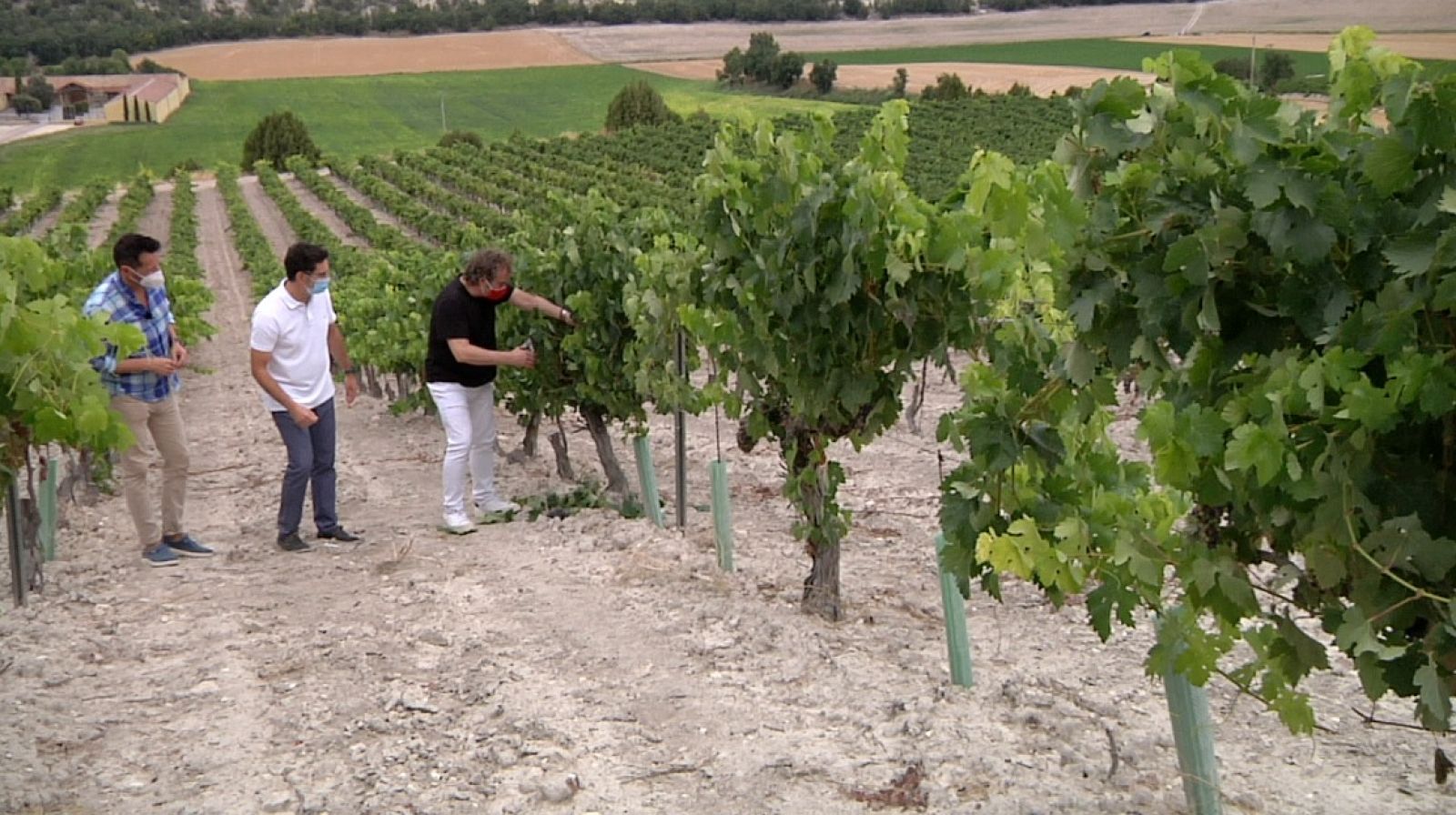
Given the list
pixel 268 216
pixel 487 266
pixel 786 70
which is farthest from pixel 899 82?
pixel 487 266

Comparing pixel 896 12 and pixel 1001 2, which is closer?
pixel 1001 2

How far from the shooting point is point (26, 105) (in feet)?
255

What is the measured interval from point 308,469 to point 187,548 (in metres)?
0.72

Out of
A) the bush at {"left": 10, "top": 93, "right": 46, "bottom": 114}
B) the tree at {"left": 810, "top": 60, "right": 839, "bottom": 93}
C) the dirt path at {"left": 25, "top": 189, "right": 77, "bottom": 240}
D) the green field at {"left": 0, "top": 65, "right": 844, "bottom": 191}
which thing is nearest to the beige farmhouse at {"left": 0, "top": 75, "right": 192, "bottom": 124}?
the green field at {"left": 0, "top": 65, "right": 844, "bottom": 191}

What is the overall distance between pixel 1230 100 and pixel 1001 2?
78090mm

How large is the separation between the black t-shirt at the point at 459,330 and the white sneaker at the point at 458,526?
692 mm

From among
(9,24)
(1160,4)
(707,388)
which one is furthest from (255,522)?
(9,24)

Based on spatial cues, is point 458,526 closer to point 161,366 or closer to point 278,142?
point 161,366

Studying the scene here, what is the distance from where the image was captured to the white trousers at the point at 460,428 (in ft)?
25.6

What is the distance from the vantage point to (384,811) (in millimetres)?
4645

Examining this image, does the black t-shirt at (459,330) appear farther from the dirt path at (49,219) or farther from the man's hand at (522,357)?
the dirt path at (49,219)

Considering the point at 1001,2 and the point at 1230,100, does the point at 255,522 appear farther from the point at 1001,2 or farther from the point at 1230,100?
the point at 1001,2

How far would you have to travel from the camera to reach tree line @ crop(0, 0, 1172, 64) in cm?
8750

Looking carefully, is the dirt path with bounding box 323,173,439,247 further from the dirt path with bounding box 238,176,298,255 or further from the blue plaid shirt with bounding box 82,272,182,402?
the blue plaid shirt with bounding box 82,272,182,402
